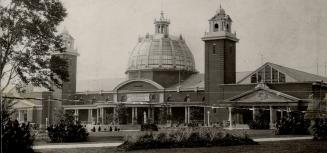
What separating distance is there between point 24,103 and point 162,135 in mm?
71488

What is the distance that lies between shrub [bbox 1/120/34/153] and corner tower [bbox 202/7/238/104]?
4878 cm

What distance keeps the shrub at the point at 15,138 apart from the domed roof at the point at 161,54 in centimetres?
6063

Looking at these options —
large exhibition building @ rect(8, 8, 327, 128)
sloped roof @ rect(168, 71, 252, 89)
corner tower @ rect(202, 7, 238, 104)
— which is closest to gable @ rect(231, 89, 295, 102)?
large exhibition building @ rect(8, 8, 327, 128)

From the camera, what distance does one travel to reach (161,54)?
7781 cm

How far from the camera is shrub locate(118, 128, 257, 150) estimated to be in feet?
66.1

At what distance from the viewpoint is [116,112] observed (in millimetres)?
69062

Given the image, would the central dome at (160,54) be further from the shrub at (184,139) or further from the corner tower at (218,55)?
the shrub at (184,139)

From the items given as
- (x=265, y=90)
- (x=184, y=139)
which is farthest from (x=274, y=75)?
(x=184, y=139)

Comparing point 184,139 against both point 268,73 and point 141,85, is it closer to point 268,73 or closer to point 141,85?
point 268,73

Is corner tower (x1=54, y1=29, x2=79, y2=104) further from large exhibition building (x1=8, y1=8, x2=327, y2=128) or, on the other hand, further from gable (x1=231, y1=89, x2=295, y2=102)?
gable (x1=231, y1=89, x2=295, y2=102)

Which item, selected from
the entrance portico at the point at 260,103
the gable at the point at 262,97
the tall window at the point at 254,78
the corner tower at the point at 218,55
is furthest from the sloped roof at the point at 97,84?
the gable at the point at 262,97

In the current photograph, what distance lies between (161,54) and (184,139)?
57.1m

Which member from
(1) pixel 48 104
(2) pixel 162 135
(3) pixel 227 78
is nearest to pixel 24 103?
(1) pixel 48 104

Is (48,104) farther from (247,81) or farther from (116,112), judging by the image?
(247,81)
